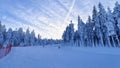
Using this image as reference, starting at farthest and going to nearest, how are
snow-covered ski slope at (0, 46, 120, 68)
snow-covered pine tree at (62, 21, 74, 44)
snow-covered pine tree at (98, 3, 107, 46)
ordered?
snow-covered pine tree at (62, 21, 74, 44), snow-covered pine tree at (98, 3, 107, 46), snow-covered ski slope at (0, 46, 120, 68)

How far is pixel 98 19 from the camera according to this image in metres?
53.2

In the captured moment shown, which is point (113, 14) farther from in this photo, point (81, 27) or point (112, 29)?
point (81, 27)

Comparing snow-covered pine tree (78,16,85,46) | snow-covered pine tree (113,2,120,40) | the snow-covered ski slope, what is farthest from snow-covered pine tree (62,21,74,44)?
the snow-covered ski slope

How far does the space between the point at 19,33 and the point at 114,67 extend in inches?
3741

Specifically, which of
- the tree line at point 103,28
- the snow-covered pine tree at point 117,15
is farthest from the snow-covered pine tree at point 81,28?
the snow-covered pine tree at point 117,15

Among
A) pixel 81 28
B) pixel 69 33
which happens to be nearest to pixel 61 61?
pixel 81 28

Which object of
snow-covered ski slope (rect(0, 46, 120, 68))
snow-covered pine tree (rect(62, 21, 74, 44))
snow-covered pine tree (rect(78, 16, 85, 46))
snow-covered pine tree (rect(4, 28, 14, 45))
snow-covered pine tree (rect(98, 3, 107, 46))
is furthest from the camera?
snow-covered pine tree (rect(4, 28, 14, 45))

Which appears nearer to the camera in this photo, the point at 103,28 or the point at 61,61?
the point at 61,61

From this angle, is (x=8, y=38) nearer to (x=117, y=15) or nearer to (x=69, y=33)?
(x=69, y=33)

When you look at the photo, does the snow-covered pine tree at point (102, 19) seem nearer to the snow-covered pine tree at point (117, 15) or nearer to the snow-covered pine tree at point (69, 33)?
the snow-covered pine tree at point (117, 15)

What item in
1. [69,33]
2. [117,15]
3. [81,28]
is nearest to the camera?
[117,15]

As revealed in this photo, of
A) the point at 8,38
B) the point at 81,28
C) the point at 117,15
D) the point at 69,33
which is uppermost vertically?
the point at 117,15

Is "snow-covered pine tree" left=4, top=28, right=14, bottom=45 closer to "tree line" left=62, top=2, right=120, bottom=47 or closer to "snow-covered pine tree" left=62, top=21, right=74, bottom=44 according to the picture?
"snow-covered pine tree" left=62, top=21, right=74, bottom=44

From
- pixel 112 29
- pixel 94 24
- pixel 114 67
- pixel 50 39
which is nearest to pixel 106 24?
pixel 112 29
